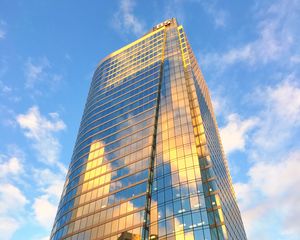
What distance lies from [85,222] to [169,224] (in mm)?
22652

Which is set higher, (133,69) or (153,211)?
(133,69)

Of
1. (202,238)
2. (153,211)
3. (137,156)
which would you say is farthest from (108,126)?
(202,238)

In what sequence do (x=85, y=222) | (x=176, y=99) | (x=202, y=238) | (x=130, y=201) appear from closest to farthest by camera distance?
(x=202, y=238), (x=130, y=201), (x=85, y=222), (x=176, y=99)

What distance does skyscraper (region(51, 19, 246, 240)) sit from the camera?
51.7 metres

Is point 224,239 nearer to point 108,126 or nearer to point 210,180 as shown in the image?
point 210,180

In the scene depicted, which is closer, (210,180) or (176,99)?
(210,180)

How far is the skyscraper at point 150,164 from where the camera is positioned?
170 feet

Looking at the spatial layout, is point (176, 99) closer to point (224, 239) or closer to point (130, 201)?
point (130, 201)

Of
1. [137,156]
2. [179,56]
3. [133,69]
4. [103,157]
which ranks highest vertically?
[133,69]

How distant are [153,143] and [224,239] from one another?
2507 centimetres

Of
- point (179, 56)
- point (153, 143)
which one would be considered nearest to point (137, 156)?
point (153, 143)

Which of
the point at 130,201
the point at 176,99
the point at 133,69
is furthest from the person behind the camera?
the point at 133,69

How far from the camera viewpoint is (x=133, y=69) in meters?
95.4

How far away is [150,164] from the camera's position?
204 ft
